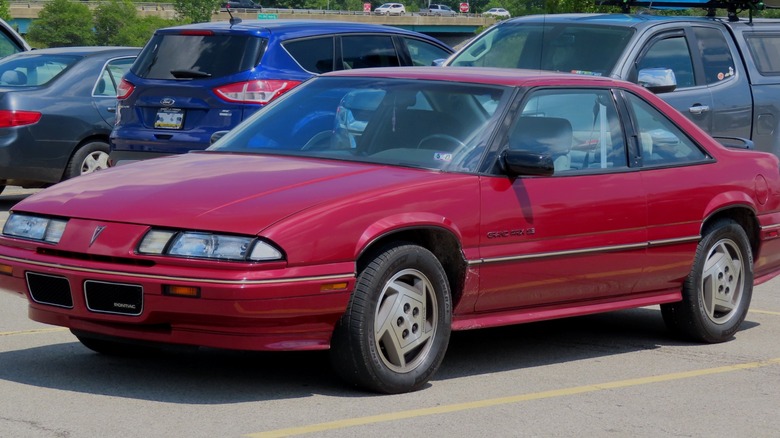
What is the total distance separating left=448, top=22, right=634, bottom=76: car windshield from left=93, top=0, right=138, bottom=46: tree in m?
94.0

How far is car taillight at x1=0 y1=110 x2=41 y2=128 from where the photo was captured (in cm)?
1385

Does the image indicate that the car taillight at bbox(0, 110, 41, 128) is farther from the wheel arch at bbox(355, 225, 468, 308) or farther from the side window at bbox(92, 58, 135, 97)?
the wheel arch at bbox(355, 225, 468, 308)

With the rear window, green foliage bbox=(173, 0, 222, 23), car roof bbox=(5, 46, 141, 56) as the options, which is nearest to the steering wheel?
the rear window

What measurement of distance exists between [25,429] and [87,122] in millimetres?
9383

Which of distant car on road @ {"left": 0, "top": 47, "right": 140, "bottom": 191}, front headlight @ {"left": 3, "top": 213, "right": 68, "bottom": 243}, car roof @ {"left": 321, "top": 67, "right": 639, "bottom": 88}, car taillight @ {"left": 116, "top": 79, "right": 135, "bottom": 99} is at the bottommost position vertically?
distant car on road @ {"left": 0, "top": 47, "right": 140, "bottom": 191}

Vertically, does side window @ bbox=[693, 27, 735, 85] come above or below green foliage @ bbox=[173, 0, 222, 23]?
above

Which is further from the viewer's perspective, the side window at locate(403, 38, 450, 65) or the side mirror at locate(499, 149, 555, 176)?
the side window at locate(403, 38, 450, 65)

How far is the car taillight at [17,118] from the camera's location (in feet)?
45.4

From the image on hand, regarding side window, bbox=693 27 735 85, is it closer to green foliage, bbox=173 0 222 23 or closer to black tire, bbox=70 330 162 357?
black tire, bbox=70 330 162 357

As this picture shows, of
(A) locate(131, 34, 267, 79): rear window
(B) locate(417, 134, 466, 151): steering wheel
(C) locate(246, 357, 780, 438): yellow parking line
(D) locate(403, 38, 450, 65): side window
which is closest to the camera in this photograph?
(C) locate(246, 357, 780, 438): yellow parking line

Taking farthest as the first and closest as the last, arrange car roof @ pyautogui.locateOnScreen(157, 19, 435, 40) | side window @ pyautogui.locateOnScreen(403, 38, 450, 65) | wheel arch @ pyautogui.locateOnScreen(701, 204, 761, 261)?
side window @ pyautogui.locateOnScreen(403, 38, 450, 65), car roof @ pyautogui.locateOnScreen(157, 19, 435, 40), wheel arch @ pyautogui.locateOnScreen(701, 204, 761, 261)

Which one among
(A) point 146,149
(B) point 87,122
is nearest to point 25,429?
(A) point 146,149

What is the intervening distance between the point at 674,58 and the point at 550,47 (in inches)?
40.5

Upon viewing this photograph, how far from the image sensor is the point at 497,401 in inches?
241
